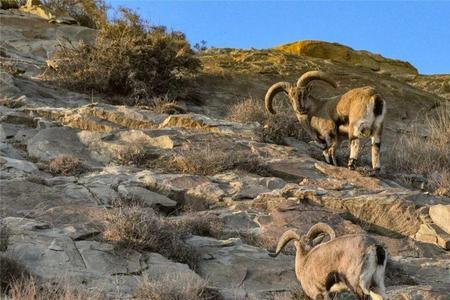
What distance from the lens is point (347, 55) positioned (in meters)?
31.3

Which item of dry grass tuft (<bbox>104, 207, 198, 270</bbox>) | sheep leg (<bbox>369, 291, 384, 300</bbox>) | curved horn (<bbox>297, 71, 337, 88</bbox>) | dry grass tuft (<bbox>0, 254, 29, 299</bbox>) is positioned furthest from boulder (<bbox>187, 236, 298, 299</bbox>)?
curved horn (<bbox>297, 71, 337, 88</bbox>)

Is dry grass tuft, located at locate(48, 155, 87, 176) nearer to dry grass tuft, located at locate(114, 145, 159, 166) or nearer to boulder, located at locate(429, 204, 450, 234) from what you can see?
dry grass tuft, located at locate(114, 145, 159, 166)

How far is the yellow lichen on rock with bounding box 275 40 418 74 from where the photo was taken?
29484 mm

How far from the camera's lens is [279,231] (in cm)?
1039

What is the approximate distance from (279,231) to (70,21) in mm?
17607

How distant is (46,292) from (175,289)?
4.34ft

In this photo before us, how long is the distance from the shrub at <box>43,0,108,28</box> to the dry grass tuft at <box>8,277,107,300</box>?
2059 centimetres

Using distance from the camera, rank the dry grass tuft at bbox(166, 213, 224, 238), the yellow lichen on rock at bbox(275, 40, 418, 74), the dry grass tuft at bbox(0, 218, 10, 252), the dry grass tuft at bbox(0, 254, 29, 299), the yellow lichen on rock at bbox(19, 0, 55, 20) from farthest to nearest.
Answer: the yellow lichen on rock at bbox(275, 40, 418, 74) < the yellow lichen on rock at bbox(19, 0, 55, 20) < the dry grass tuft at bbox(166, 213, 224, 238) < the dry grass tuft at bbox(0, 218, 10, 252) < the dry grass tuft at bbox(0, 254, 29, 299)

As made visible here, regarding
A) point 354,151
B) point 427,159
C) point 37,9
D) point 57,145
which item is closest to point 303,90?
point 354,151

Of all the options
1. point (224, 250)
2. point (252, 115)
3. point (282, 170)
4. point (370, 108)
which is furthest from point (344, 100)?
point (224, 250)

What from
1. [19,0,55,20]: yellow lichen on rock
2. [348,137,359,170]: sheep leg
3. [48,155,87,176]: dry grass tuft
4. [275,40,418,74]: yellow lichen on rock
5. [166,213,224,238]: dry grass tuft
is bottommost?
[166,213,224,238]: dry grass tuft

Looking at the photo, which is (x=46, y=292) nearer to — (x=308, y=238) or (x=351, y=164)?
(x=308, y=238)

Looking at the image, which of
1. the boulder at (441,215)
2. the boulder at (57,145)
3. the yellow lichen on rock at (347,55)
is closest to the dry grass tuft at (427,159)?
the boulder at (441,215)

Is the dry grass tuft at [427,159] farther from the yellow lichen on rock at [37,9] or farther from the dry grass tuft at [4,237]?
the yellow lichen on rock at [37,9]
